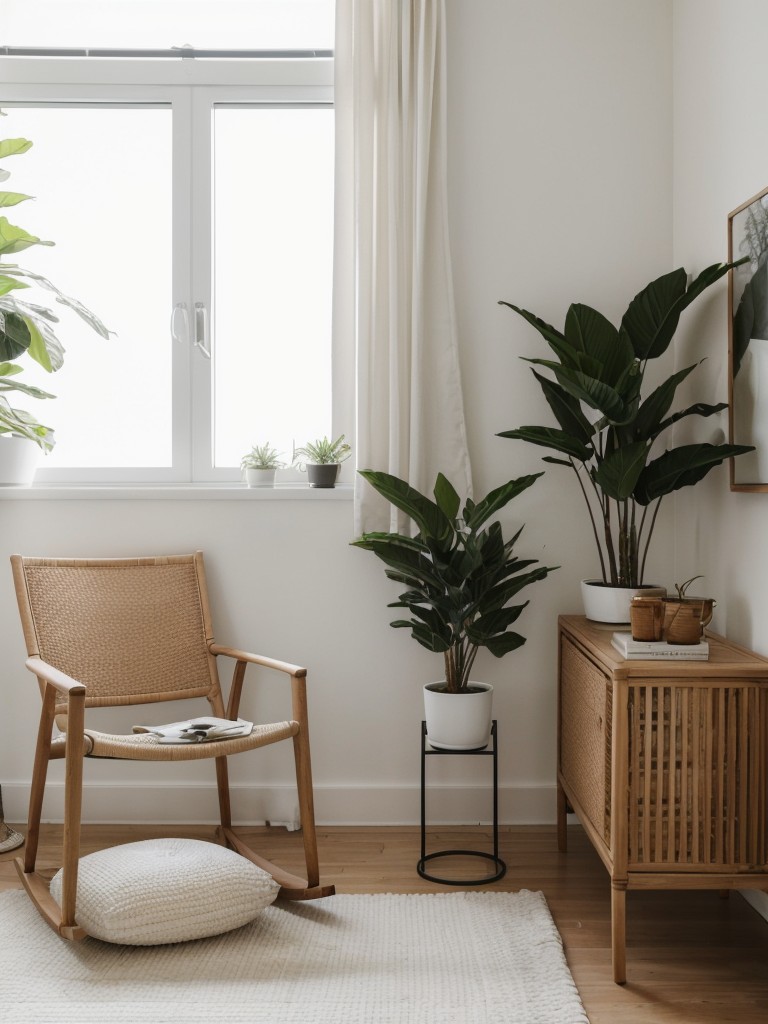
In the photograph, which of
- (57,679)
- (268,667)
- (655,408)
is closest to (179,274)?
(268,667)

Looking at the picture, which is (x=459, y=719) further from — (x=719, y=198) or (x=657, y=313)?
(x=719, y=198)

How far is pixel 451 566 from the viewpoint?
2303 mm

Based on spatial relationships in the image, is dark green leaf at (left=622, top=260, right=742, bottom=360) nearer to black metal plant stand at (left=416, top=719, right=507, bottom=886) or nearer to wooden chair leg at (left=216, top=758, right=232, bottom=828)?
black metal plant stand at (left=416, top=719, right=507, bottom=886)

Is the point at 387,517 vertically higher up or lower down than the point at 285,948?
higher up

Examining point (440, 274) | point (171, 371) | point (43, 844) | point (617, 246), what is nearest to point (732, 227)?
point (617, 246)

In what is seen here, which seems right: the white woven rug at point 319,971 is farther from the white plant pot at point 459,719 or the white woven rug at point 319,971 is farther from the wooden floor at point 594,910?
the white plant pot at point 459,719

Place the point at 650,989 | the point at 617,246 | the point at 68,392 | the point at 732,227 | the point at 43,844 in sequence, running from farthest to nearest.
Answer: the point at 68,392 → the point at 617,246 → the point at 43,844 → the point at 732,227 → the point at 650,989

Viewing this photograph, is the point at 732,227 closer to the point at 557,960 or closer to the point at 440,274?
the point at 440,274

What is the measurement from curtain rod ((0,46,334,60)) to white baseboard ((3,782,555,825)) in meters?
2.22

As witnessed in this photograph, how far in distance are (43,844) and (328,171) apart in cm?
215

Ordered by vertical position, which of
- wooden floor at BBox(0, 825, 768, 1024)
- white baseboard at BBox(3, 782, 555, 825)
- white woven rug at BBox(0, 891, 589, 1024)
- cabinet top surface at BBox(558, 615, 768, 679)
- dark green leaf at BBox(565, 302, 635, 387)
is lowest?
wooden floor at BBox(0, 825, 768, 1024)

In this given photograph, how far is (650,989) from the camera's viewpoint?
5.93ft

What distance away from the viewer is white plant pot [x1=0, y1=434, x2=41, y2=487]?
8.54ft

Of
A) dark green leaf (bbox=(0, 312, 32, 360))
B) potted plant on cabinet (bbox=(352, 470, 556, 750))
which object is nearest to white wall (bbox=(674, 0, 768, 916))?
potted plant on cabinet (bbox=(352, 470, 556, 750))
